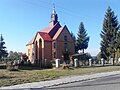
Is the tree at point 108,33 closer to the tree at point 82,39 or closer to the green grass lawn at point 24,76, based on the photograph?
the tree at point 82,39

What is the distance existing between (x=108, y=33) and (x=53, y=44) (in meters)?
14.7

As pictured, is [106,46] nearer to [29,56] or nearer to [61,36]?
[61,36]

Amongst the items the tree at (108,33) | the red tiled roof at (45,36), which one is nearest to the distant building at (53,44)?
the red tiled roof at (45,36)

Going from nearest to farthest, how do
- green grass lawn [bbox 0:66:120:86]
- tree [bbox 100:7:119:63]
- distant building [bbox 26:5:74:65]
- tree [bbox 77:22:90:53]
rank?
green grass lawn [bbox 0:66:120:86]
distant building [bbox 26:5:74:65]
tree [bbox 100:7:119:63]
tree [bbox 77:22:90:53]

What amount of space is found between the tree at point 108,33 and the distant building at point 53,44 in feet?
29.9

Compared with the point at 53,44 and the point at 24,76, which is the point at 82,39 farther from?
the point at 24,76

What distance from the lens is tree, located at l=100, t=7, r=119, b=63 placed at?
211 ft

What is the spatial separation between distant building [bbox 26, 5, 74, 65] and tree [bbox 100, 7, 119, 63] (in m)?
9.10

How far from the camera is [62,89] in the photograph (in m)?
13.3

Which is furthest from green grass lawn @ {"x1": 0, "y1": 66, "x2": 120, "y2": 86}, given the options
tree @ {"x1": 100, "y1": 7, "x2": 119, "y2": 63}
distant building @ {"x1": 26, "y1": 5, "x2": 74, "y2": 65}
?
tree @ {"x1": 100, "y1": 7, "x2": 119, "y2": 63}

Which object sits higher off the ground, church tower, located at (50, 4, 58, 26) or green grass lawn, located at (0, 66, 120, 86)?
church tower, located at (50, 4, 58, 26)

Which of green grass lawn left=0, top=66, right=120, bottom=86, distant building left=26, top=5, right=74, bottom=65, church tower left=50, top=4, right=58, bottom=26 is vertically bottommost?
green grass lawn left=0, top=66, right=120, bottom=86

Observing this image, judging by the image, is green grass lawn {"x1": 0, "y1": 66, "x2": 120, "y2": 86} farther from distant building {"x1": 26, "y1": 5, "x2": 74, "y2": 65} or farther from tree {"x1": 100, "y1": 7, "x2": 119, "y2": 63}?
tree {"x1": 100, "y1": 7, "x2": 119, "y2": 63}

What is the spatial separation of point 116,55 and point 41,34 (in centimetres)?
1715
